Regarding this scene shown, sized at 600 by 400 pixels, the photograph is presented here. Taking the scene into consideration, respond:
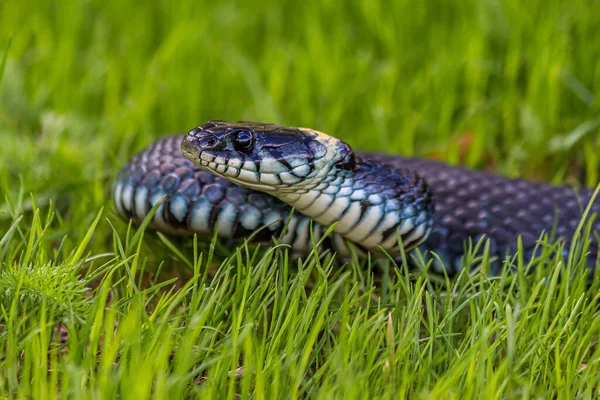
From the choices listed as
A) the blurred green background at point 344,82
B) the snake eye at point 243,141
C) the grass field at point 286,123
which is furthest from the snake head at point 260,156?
the blurred green background at point 344,82

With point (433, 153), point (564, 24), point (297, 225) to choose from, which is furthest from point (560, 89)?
point (297, 225)

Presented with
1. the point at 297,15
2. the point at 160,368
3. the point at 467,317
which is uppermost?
the point at 297,15

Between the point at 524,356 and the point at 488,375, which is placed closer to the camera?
the point at 488,375

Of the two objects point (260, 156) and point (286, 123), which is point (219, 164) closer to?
point (260, 156)

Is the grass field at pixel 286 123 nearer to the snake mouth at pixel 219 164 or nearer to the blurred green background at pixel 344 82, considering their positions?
the blurred green background at pixel 344 82

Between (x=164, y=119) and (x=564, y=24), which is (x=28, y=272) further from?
(x=564, y=24)

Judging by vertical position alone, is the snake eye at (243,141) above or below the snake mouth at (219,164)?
above

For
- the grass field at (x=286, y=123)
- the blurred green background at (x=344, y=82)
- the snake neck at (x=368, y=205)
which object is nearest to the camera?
the grass field at (x=286, y=123)
